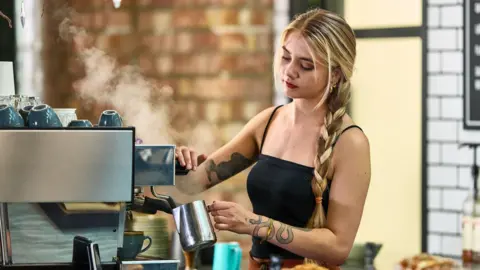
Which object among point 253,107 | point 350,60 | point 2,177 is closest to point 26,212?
point 2,177

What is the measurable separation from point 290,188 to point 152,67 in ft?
5.49

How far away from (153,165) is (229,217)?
40 cm

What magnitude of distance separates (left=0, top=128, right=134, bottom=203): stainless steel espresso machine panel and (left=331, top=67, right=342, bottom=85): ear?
0.81 metres

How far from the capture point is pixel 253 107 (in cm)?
398

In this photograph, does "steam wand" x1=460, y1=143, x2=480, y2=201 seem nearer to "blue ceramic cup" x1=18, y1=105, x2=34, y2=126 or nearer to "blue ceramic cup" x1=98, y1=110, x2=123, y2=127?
"blue ceramic cup" x1=98, y1=110, x2=123, y2=127

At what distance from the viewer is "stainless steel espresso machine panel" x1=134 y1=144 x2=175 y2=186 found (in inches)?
79.7

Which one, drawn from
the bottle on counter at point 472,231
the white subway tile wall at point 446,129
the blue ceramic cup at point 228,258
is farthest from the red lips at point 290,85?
the white subway tile wall at point 446,129

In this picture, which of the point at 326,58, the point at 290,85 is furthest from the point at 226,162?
the point at 326,58

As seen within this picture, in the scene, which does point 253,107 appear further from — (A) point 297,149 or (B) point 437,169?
(A) point 297,149

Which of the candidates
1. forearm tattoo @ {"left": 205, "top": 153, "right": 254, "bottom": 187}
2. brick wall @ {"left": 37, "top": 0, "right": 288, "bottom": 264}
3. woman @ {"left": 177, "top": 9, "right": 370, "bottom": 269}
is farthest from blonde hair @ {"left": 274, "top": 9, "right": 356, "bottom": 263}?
brick wall @ {"left": 37, "top": 0, "right": 288, "bottom": 264}

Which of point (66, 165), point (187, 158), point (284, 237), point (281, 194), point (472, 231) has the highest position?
point (66, 165)

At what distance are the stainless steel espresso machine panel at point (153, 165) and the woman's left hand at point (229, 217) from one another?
1.09ft

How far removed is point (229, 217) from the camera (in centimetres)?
237

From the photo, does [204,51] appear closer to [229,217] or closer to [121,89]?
[121,89]
